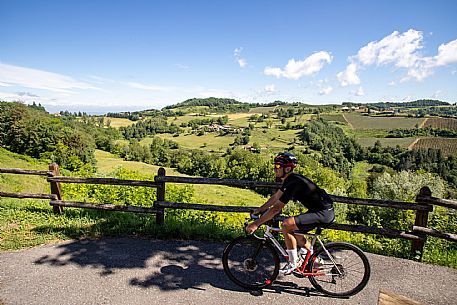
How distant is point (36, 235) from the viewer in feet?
21.0

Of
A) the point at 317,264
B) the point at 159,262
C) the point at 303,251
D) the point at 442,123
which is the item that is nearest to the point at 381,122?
the point at 442,123

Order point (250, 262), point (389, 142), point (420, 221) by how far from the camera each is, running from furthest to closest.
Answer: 1. point (389, 142)
2. point (420, 221)
3. point (250, 262)

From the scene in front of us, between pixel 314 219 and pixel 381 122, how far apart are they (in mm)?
137376

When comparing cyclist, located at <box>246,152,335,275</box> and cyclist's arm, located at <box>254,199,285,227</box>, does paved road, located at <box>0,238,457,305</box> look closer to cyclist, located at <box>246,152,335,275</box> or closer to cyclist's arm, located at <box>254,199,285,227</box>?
cyclist, located at <box>246,152,335,275</box>

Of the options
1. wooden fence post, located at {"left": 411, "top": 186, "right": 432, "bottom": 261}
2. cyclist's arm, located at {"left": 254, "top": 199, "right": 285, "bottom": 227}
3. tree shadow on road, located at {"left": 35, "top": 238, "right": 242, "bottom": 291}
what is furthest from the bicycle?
wooden fence post, located at {"left": 411, "top": 186, "right": 432, "bottom": 261}

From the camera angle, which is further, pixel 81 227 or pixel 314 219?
pixel 81 227

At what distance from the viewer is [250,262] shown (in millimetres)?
4781

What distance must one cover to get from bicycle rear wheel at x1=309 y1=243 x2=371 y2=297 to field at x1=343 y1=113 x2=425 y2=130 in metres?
123

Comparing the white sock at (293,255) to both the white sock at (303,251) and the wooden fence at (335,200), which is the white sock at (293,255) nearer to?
the white sock at (303,251)

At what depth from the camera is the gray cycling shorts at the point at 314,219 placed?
4.21 meters

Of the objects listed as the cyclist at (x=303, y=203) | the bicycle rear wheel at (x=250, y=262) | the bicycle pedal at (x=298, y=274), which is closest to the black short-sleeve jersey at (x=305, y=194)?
the cyclist at (x=303, y=203)

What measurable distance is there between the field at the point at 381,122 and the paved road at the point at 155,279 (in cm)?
12192

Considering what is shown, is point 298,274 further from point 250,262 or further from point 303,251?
point 250,262

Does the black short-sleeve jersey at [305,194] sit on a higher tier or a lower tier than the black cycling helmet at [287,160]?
lower
